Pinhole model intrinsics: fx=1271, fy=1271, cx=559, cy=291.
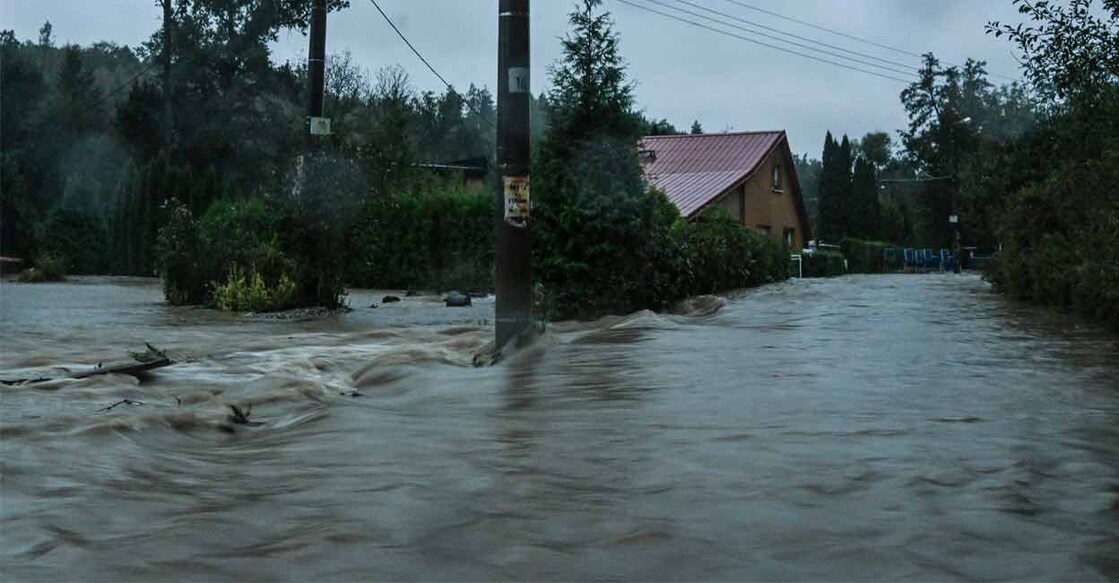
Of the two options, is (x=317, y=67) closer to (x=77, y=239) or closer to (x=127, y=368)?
(x=127, y=368)

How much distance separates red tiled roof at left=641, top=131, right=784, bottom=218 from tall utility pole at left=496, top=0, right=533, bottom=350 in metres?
27.6

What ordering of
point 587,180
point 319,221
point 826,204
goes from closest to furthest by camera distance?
point 587,180
point 319,221
point 826,204

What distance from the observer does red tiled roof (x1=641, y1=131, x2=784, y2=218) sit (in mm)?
38988

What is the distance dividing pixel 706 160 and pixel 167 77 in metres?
19.4

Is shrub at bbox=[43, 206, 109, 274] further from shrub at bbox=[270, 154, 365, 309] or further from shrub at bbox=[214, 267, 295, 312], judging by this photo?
shrub at bbox=[270, 154, 365, 309]

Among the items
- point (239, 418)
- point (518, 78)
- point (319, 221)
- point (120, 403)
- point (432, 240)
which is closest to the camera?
point (239, 418)

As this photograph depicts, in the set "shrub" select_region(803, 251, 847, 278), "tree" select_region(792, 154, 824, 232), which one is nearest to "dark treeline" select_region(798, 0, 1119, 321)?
"shrub" select_region(803, 251, 847, 278)

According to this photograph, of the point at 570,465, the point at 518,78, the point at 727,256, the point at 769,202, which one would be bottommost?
the point at 570,465

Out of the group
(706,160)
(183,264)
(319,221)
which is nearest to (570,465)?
(319,221)

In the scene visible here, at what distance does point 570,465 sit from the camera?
562 centimetres

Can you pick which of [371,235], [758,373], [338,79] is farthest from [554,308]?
[338,79]

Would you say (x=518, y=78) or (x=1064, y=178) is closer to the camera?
(x=518, y=78)

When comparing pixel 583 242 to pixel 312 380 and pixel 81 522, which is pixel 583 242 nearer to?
pixel 312 380

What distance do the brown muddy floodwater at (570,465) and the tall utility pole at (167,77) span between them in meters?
36.5
